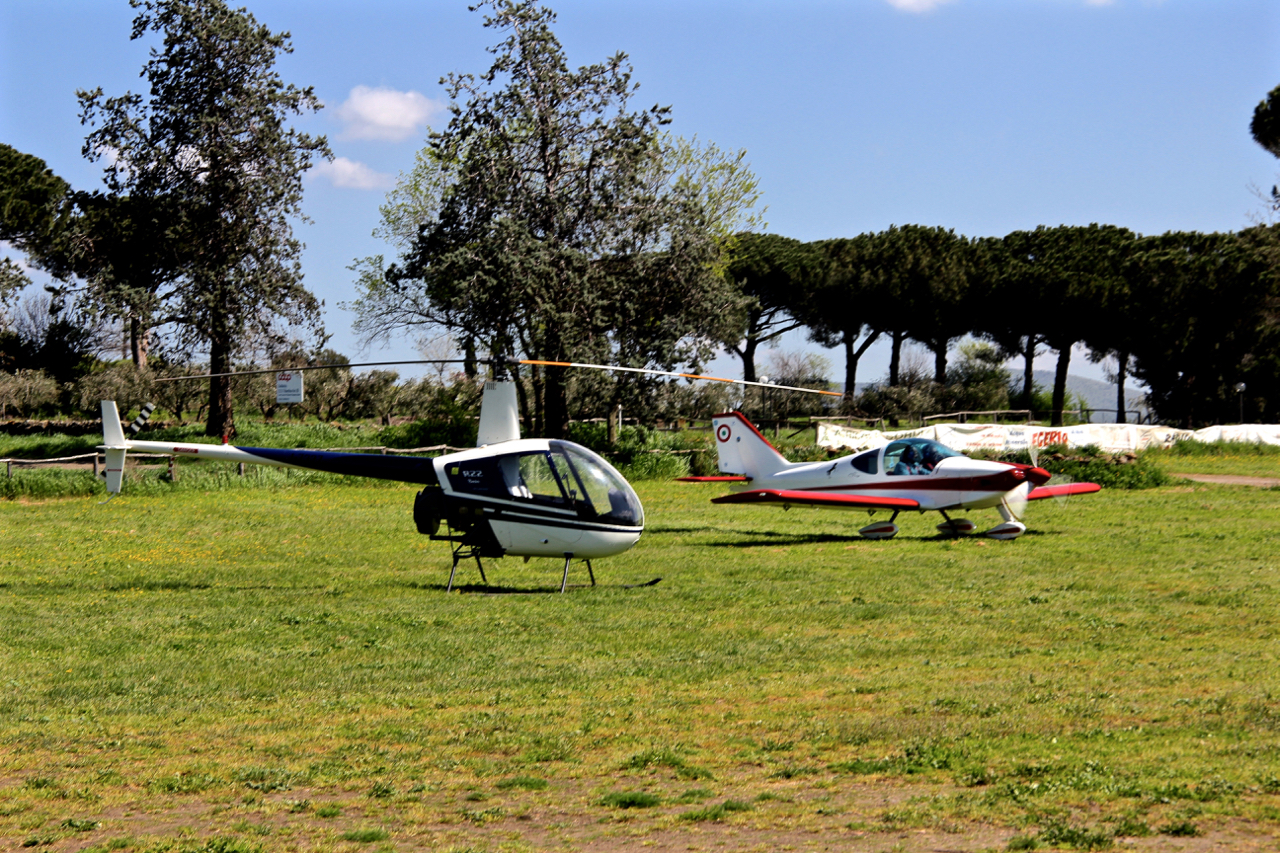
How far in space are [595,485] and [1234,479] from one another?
23864 mm

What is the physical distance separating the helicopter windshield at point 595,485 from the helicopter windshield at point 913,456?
713 centimetres

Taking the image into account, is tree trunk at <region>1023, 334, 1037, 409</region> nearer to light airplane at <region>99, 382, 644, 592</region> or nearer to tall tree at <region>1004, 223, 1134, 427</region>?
tall tree at <region>1004, 223, 1134, 427</region>

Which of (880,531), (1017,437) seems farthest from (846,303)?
(880,531)

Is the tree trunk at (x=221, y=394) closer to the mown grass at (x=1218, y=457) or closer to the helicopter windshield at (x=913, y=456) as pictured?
the helicopter windshield at (x=913, y=456)

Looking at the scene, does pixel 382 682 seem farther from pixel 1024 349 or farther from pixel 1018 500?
pixel 1024 349

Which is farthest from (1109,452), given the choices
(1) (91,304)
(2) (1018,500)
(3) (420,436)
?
(1) (91,304)

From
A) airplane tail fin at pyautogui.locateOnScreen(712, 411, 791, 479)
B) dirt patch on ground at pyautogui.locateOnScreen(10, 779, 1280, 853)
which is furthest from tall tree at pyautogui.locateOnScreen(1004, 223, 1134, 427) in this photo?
dirt patch on ground at pyautogui.locateOnScreen(10, 779, 1280, 853)

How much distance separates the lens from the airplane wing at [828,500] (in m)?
19.3

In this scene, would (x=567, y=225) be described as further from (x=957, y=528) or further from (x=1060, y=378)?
(x=1060, y=378)

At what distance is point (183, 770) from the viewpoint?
728 cm

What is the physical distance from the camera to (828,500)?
19.7m

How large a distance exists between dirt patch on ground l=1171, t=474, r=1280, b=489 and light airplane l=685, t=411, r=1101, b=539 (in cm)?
1144

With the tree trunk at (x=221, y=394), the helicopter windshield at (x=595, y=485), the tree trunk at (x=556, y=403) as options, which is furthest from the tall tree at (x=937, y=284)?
the helicopter windshield at (x=595, y=485)

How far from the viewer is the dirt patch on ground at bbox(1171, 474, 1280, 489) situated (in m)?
29.8
